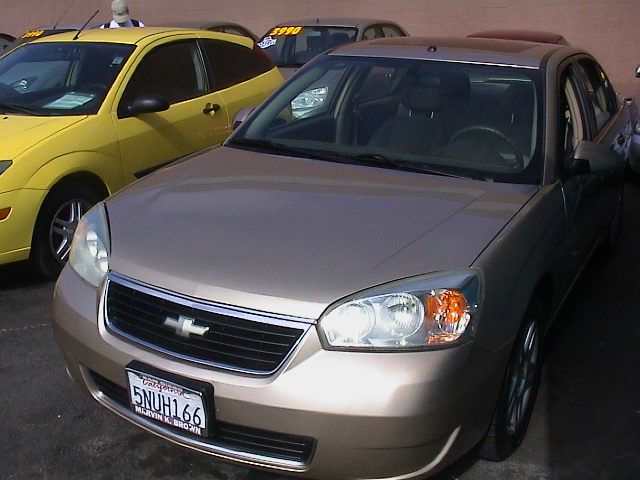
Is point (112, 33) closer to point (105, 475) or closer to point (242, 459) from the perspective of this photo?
point (105, 475)

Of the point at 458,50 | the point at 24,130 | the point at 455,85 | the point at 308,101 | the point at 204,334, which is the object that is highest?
the point at 458,50

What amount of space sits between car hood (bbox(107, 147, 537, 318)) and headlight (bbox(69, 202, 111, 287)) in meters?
0.05

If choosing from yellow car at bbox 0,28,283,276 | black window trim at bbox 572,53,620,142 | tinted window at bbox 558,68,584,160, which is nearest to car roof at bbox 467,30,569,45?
yellow car at bbox 0,28,283,276

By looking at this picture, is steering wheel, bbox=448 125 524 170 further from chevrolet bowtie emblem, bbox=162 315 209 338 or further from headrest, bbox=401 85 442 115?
chevrolet bowtie emblem, bbox=162 315 209 338

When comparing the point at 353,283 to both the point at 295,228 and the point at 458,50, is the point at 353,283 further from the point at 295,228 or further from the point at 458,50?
the point at 458,50

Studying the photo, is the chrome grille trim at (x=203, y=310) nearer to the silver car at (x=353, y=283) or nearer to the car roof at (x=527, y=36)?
the silver car at (x=353, y=283)

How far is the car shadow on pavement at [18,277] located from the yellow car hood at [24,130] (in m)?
0.73

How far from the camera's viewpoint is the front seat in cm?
358

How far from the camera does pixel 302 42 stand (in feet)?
30.9

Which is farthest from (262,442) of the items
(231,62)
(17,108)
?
(231,62)

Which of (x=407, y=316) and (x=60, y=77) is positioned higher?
(x=60, y=77)

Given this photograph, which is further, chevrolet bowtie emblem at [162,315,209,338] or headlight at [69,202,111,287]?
headlight at [69,202,111,287]

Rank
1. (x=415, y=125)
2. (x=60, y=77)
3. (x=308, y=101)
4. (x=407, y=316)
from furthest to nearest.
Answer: (x=60, y=77) → (x=308, y=101) → (x=415, y=125) → (x=407, y=316)

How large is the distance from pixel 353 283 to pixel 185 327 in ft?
1.86
